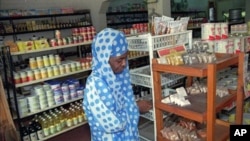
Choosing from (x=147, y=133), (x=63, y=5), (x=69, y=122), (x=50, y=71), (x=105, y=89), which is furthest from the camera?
(x=63, y=5)

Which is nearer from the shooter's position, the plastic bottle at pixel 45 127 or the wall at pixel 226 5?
the plastic bottle at pixel 45 127

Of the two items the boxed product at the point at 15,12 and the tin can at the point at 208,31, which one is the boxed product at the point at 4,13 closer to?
the boxed product at the point at 15,12

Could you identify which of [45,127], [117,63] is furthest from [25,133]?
[117,63]

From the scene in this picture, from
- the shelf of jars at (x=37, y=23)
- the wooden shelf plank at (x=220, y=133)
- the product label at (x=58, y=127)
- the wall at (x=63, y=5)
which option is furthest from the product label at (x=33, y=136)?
the wall at (x=63, y=5)

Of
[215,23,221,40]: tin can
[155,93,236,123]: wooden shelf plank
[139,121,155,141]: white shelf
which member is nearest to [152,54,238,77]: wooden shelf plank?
[155,93,236,123]: wooden shelf plank

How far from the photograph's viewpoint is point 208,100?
1.49m

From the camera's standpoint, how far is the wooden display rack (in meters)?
1.45

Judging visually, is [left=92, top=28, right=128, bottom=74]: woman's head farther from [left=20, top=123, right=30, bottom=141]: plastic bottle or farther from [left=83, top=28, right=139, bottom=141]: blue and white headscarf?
[left=20, top=123, right=30, bottom=141]: plastic bottle

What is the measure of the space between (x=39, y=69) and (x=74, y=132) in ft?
3.73

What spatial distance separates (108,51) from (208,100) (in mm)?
791

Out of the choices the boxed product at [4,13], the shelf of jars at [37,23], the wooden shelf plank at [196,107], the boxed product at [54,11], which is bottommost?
the wooden shelf plank at [196,107]

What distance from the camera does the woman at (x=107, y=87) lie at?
45.7 inches

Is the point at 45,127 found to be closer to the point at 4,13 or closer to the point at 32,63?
the point at 32,63

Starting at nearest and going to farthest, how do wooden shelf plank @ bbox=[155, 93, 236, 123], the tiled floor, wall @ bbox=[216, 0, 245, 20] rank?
wooden shelf plank @ bbox=[155, 93, 236, 123], the tiled floor, wall @ bbox=[216, 0, 245, 20]
